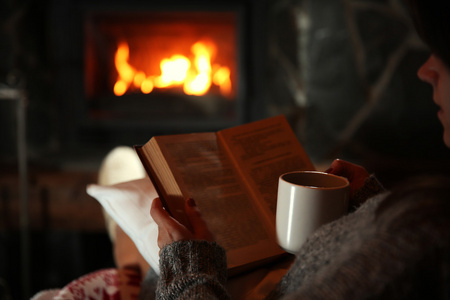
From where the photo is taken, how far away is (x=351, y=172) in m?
0.71

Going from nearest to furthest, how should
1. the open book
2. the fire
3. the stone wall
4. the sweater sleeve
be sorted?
the sweater sleeve < the open book < the stone wall < the fire

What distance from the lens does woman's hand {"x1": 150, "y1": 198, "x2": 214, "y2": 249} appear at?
542 mm

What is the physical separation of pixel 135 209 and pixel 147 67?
1248 millimetres

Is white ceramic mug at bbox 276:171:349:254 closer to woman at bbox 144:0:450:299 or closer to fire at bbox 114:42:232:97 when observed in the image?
woman at bbox 144:0:450:299

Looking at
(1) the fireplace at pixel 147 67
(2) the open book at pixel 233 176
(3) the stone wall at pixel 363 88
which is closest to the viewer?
(2) the open book at pixel 233 176

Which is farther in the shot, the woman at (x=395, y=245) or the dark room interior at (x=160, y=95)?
the dark room interior at (x=160, y=95)

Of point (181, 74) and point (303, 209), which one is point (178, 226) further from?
point (181, 74)


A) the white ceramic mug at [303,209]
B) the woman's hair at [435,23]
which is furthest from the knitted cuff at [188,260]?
the woman's hair at [435,23]

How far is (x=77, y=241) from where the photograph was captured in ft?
5.44

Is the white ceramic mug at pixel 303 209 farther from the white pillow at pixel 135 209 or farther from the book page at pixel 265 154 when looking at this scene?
the white pillow at pixel 135 209

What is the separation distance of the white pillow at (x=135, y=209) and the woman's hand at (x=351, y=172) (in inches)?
12.5

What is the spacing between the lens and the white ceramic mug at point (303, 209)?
529 mm

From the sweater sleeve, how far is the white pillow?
0.47 feet

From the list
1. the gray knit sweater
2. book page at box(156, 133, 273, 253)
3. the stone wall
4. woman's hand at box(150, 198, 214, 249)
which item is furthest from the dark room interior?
the gray knit sweater
